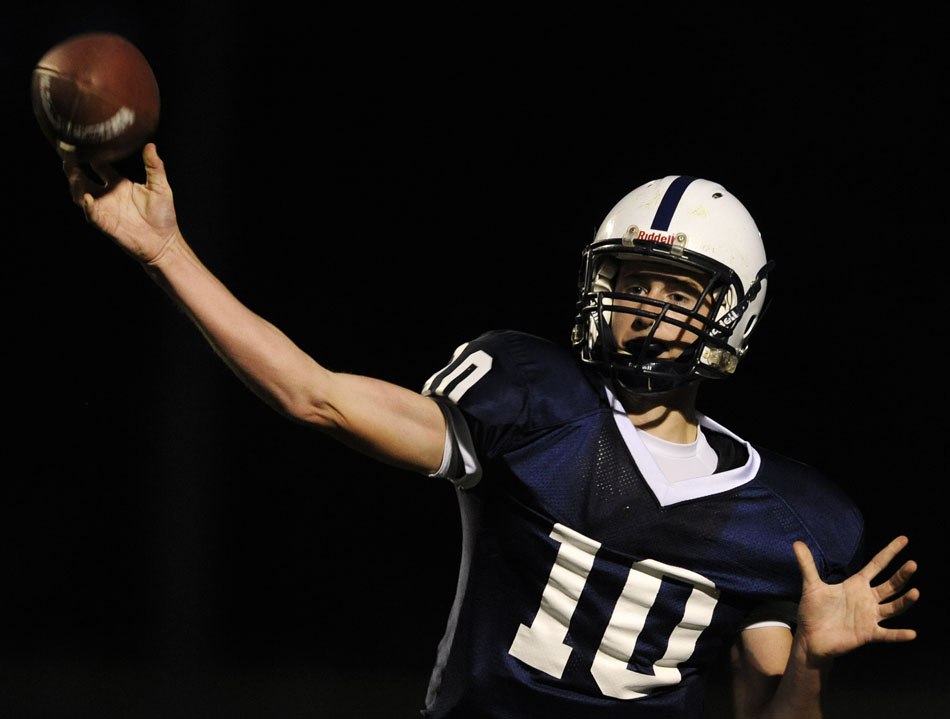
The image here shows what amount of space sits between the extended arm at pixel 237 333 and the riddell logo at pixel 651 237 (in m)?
0.54

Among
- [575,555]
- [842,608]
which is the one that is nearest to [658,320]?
[575,555]

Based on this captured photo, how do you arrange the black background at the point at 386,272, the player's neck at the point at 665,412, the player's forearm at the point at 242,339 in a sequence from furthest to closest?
the black background at the point at 386,272 < the player's neck at the point at 665,412 < the player's forearm at the point at 242,339

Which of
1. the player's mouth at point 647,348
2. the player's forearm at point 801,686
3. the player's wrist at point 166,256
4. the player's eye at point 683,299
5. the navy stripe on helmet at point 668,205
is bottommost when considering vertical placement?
the player's forearm at point 801,686

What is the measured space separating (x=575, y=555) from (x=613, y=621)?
13 centimetres

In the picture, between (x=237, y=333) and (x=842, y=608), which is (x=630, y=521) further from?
(x=237, y=333)

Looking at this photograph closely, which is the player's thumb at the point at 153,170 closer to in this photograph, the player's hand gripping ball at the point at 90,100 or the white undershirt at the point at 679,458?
the player's hand gripping ball at the point at 90,100

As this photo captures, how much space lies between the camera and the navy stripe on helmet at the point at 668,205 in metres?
2.08

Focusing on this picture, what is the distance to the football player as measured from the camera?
192cm

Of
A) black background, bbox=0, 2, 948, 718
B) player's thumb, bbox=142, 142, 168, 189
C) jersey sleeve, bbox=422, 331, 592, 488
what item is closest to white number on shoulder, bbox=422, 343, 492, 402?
jersey sleeve, bbox=422, 331, 592, 488

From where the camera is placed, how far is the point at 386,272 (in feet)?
14.0

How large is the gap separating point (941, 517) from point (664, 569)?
2.48 m

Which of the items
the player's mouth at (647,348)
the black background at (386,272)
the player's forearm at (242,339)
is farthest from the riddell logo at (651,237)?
the black background at (386,272)

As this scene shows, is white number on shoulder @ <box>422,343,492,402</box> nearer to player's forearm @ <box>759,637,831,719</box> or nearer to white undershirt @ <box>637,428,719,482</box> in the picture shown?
white undershirt @ <box>637,428,719,482</box>

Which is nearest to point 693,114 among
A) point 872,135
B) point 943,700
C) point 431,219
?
point 872,135
